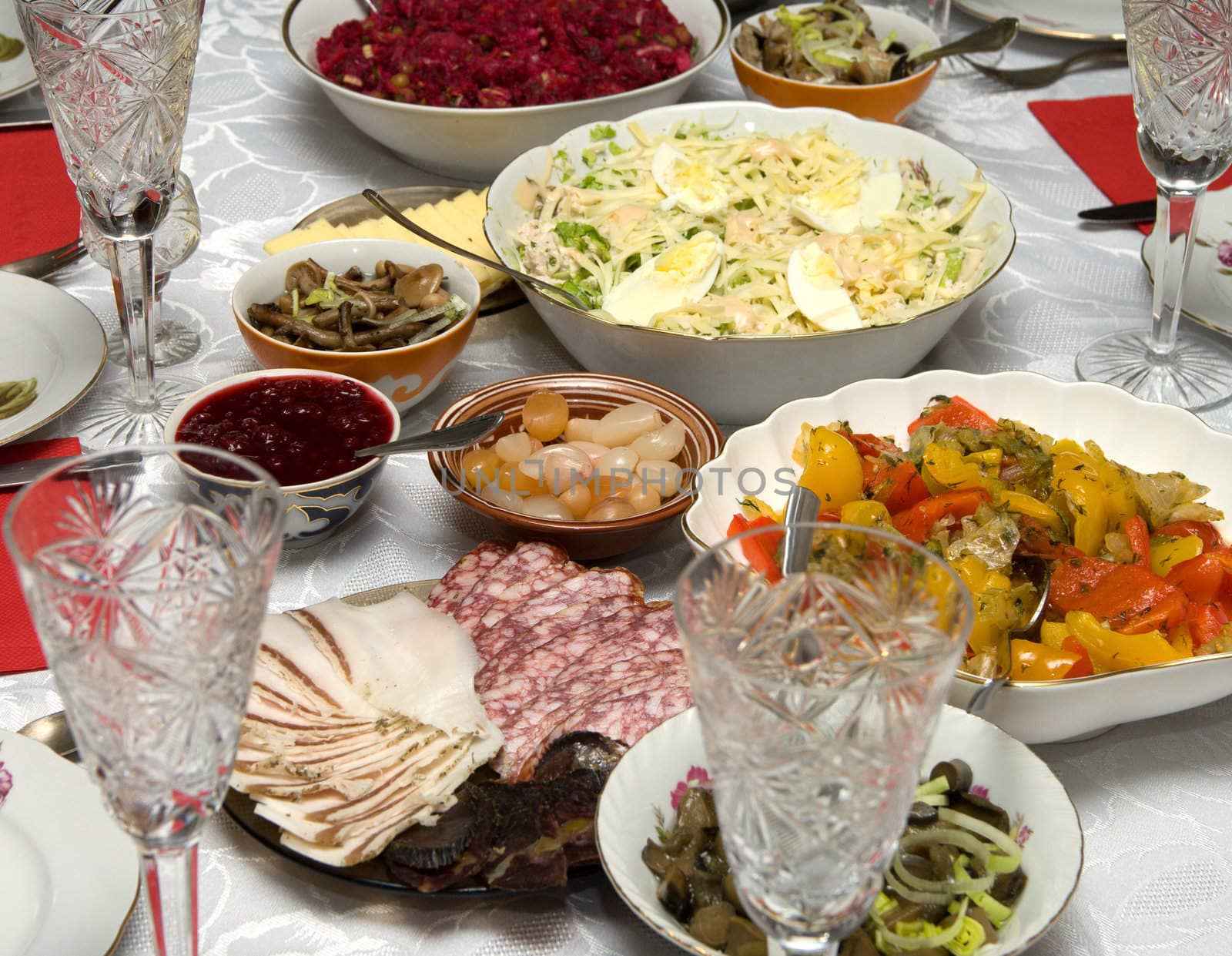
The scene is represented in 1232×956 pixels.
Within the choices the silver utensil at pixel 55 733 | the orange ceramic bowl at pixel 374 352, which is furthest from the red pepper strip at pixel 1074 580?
the silver utensil at pixel 55 733

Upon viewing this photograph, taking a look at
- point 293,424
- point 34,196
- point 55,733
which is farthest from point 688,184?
point 55,733

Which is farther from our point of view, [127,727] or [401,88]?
[401,88]

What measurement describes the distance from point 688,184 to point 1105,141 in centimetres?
135

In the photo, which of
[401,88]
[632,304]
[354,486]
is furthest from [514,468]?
[401,88]

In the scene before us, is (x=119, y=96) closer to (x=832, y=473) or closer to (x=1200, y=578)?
(x=832, y=473)

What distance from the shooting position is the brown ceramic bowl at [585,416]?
72.4 inches

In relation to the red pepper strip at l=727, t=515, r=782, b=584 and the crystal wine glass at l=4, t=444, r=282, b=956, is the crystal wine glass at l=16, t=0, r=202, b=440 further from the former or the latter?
the red pepper strip at l=727, t=515, r=782, b=584

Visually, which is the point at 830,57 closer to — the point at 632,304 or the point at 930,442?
the point at 632,304

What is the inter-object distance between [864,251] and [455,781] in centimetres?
140

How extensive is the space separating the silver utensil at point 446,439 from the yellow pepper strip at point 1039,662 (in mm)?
843

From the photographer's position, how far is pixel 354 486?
1.91m

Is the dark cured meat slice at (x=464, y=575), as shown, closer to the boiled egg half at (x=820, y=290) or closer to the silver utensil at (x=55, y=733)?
the silver utensil at (x=55, y=733)

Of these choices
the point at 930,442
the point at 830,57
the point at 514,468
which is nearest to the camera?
the point at 930,442

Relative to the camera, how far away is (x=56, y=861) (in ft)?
4.41
